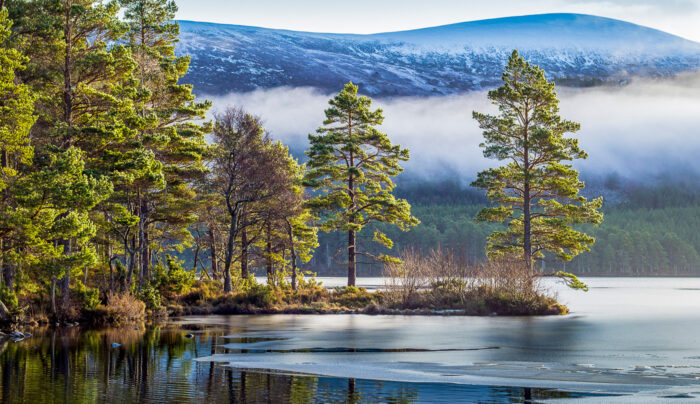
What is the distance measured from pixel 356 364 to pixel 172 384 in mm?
5994

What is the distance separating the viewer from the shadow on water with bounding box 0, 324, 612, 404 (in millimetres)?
16500

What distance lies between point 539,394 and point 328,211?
47.3 metres

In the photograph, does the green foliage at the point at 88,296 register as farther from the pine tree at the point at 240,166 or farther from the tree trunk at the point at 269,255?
the tree trunk at the point at 269,255

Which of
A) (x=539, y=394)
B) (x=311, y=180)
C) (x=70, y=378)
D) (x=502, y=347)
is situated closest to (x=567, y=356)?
(x=502, y=347)

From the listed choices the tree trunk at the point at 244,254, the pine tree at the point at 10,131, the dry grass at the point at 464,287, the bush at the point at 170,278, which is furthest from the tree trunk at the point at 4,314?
the tree trunk at the point at 244,254

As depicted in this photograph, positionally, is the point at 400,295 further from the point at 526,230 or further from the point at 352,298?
the point at 526,230

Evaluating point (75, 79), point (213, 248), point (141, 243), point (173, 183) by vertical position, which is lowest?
point (213, 248)

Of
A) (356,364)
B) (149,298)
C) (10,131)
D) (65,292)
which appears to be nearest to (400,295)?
(149,298)

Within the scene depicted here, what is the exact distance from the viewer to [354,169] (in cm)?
5962

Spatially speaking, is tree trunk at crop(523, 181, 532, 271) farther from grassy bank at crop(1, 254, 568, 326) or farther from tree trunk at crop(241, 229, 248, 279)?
tree trunk at crop(241, 229, 248, 279)

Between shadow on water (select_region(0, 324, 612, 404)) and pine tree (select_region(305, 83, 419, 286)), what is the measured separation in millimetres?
33684

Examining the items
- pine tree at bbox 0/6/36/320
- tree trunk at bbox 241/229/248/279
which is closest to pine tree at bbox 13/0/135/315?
pine tree at bbox 0/6/36/320

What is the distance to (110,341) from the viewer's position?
3016 cm

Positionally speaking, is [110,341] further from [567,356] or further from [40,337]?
[567,356]
